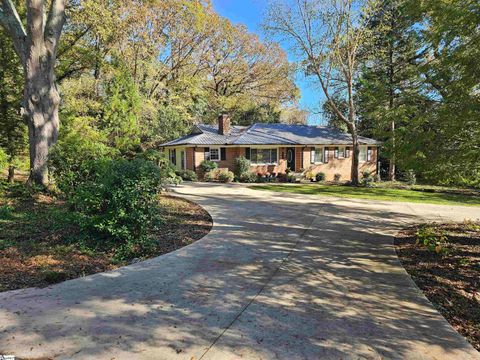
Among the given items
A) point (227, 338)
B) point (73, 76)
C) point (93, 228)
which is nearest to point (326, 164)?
point (73, 76)

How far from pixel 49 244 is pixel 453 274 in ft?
23.4

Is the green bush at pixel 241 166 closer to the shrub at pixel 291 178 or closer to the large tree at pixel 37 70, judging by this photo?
the shrub at pixel 291 178

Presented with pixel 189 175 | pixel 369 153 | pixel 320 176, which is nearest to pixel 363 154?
pixel 369 153

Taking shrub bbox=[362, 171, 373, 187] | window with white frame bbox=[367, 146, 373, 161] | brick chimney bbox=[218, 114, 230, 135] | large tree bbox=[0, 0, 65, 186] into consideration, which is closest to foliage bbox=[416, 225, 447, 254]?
large tree bbox=[0, 0, 65, 186]

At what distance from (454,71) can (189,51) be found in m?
25.8

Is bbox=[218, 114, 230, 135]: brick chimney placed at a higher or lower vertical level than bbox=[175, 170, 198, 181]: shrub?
higher

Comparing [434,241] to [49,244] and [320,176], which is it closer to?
[49,244]

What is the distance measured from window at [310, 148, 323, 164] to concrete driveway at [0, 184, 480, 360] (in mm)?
20437

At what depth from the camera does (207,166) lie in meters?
22.9

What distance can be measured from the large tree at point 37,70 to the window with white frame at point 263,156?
50.8ft

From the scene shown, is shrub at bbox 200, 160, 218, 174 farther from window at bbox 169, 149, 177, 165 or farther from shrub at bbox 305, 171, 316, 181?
shrub at bbox 305, 171, 316, 181

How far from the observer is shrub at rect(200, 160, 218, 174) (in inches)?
902

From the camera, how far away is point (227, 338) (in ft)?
10.9

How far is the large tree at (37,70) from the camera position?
1039 cm
